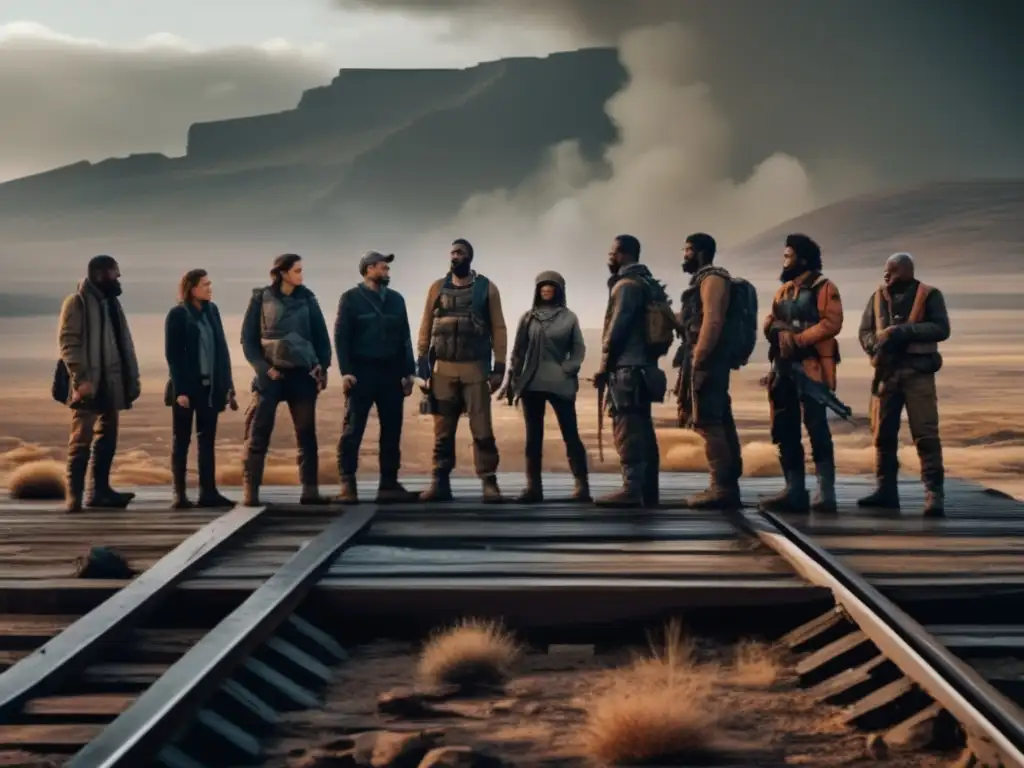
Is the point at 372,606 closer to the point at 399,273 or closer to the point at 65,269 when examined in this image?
the point at 399,273

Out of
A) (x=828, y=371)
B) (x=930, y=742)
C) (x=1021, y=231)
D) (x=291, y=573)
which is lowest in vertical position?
(x=930, y=742)

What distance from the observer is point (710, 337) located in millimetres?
11258

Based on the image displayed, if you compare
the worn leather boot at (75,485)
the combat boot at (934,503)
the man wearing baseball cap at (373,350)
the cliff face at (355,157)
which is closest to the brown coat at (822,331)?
the combat boot at (934,503)

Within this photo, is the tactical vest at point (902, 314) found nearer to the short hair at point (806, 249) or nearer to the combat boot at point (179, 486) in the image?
the short hair at point (806, 249)

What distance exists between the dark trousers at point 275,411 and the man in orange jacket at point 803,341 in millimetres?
3208

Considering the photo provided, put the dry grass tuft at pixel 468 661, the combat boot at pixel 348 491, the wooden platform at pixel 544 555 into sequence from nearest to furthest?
the dry grass tuft at pixel 468 661
the wooden platform at pixel 544 555
the combat boot at pixel 348 491

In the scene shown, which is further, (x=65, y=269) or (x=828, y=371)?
(x=65, y=269)

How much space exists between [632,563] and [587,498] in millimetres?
2891

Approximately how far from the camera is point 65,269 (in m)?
129

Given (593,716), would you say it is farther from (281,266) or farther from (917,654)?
(281,266)


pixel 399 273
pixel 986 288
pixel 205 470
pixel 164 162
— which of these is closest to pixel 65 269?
pixel 399 273

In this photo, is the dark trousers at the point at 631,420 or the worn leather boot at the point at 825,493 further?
the worn leather boot at the point at 825,493

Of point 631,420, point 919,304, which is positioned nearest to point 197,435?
point 631,420

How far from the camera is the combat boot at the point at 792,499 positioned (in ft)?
38.7
